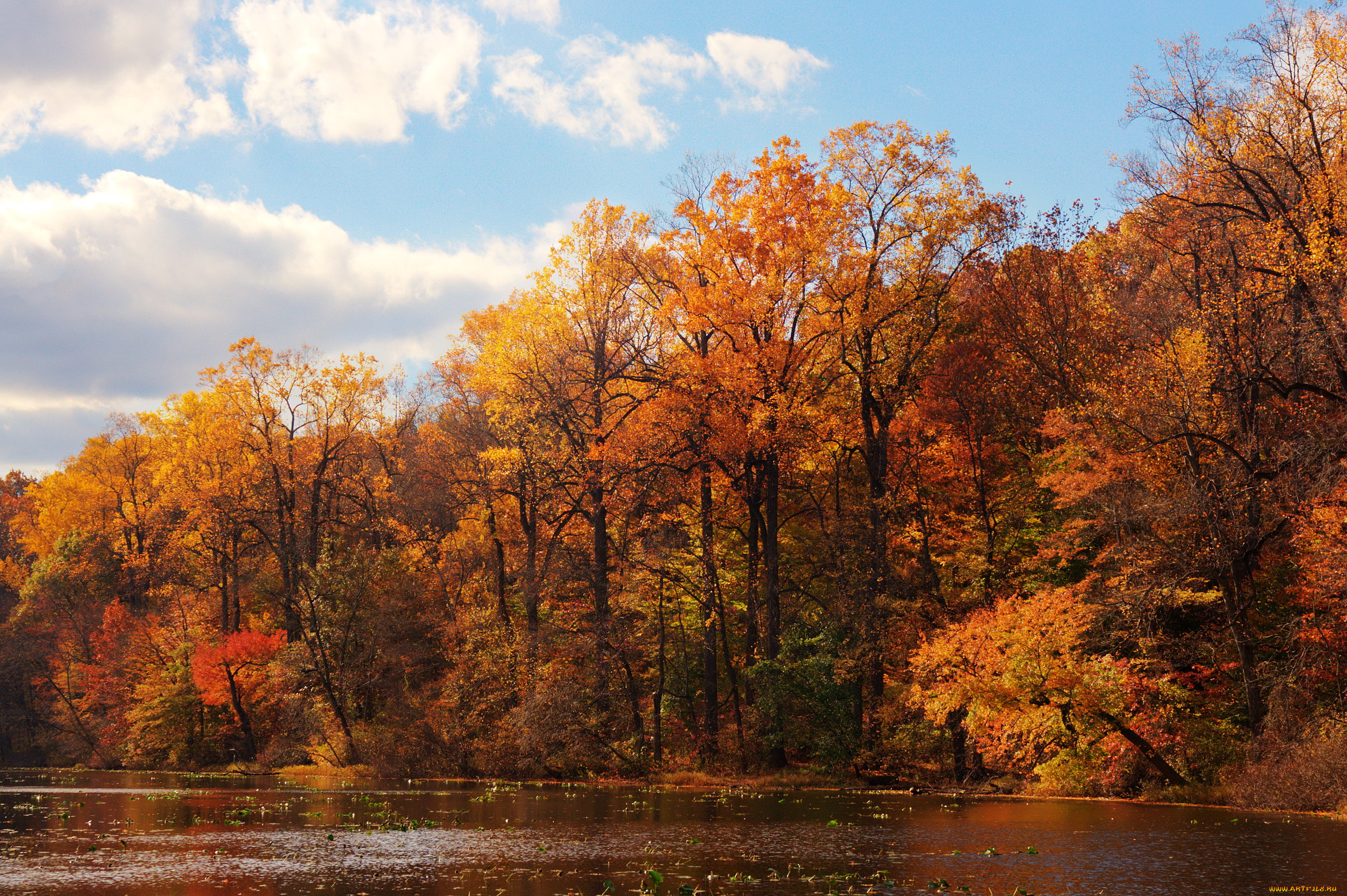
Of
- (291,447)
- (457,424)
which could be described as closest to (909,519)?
(457,424)

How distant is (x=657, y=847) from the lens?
16.6 m

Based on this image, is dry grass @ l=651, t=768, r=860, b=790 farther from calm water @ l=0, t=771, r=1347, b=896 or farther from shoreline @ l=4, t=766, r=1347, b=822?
calm water @ l=0, t=771, r=1347, b=896

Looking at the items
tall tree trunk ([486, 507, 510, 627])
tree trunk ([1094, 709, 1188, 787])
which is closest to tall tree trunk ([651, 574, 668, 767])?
tall tree trunk ([486, 507, 510, 627])

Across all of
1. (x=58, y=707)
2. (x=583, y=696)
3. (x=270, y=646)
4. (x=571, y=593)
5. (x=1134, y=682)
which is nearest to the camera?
(x=1134, y=682)

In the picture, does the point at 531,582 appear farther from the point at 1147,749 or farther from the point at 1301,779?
the point at 1301,779

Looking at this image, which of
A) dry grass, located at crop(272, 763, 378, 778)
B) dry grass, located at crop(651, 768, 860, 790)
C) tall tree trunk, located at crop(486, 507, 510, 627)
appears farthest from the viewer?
dry grass, located at crop(272, 763, 378, 778)

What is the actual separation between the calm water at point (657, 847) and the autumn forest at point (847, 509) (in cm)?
447

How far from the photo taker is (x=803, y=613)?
115 feet

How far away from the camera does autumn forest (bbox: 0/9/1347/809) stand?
25469 millimetres

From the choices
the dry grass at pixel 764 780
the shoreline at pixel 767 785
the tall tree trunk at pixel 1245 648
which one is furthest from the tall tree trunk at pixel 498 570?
the tall tree trunk at pixel 1245 648

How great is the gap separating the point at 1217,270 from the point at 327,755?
37.8 meters

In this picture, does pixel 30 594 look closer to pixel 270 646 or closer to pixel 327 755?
pixel 270 646

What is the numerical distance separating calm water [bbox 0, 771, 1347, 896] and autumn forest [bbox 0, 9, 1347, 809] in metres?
4.47

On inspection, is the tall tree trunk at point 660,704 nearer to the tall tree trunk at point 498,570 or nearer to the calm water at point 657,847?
the tall tree trunk at point 498,570
